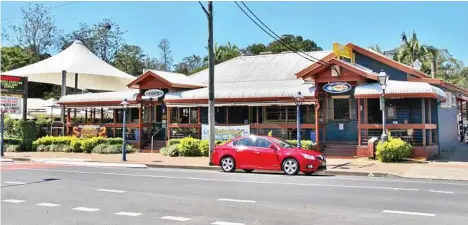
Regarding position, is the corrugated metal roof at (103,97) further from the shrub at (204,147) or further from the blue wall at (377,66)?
the blue wall at (377,66)

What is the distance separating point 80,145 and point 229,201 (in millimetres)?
19949

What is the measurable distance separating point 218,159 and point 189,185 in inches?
175

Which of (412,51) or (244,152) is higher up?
(412,51)

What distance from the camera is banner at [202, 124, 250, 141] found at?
2447 centimetres

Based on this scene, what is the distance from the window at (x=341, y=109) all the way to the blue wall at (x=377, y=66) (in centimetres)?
311

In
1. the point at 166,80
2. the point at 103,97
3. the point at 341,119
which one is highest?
the point at 166,80

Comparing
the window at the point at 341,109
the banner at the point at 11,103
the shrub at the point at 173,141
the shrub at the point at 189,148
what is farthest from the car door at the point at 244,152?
the banner at the point at 11,103

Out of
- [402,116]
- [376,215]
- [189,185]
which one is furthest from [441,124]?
[376,215]

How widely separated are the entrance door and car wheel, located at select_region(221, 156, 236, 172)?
30.5 feet

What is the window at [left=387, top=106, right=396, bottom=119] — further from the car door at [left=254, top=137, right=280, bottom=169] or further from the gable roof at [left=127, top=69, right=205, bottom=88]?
the gable roof at [left=127, top=69, right=205, bottom=88]

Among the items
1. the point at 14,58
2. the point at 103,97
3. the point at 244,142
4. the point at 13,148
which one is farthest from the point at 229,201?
the point at 14,58

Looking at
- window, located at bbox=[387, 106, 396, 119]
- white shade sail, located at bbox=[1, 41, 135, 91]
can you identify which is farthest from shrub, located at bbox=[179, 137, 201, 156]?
white shade sail, located at bbox=[1, 41, 135, 91]

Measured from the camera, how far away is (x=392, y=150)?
19.5m

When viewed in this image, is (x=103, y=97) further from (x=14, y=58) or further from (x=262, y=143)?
(x=14, y=58)
